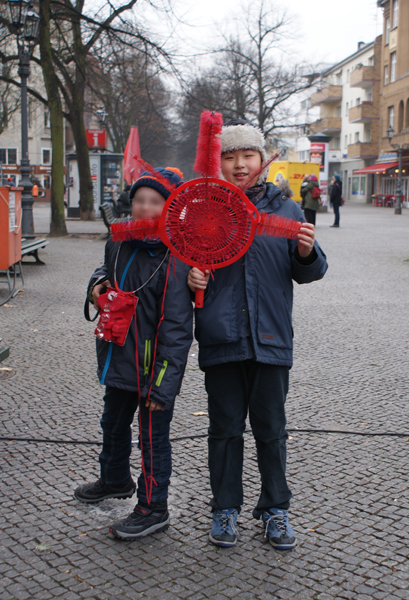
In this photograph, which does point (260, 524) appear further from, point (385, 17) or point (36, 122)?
point (36, 122)

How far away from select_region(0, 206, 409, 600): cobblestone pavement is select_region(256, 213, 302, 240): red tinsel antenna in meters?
1.37

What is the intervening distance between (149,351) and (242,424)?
0.53 meters

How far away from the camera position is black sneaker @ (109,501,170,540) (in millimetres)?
2953

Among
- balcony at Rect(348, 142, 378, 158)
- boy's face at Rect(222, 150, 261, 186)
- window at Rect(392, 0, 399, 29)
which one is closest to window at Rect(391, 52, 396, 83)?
A: window at Rect(392, 0, 399, 29)

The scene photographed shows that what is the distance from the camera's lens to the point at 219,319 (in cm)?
287

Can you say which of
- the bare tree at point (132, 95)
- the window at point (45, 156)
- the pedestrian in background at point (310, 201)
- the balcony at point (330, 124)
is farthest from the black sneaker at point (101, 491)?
the balcony at point (330, 124)

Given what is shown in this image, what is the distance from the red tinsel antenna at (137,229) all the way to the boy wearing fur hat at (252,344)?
→ 0.25 meters

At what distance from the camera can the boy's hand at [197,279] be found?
2727 millimetres

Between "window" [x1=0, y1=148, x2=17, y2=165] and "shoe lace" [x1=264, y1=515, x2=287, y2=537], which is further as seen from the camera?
"window" [x1=0, y1=148, x2=17, y2=165]

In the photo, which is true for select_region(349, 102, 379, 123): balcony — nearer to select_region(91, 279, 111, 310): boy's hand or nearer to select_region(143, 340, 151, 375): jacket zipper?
select_region(91, 279, 111, 310): boy's hand

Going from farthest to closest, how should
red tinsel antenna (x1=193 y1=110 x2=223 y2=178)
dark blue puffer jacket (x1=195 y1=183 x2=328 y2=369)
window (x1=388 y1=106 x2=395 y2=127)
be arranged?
window (x1=388 y1=106 x2=395 y2=127), dark blue puffer jacket (x1=195 y1=183 x2=328 y2=369), red tinsel antenna (x1=193 y1=110 x2=223 y2=178)

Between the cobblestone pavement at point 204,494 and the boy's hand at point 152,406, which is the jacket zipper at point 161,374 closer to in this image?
the boy's hand at point 152,406

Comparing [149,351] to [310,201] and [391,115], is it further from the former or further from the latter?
[391,115]

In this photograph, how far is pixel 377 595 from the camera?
100 inches
